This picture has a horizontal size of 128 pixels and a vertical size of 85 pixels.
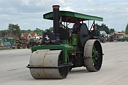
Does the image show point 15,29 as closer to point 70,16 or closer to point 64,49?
point 70,16

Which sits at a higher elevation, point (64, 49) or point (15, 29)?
point (15, 29)

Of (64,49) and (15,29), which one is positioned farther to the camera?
(15,29)

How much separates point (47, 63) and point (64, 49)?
80 cm

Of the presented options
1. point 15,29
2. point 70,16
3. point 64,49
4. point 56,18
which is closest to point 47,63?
point 64,49

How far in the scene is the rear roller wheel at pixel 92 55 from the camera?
10445mm

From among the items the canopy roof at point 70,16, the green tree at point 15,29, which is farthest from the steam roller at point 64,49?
the green tree at point 15,29

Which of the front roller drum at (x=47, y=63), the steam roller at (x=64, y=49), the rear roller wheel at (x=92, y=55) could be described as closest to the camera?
the front roller drum at (x=47, y=63)

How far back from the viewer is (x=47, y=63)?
8.42 meters

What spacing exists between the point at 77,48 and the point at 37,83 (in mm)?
2930

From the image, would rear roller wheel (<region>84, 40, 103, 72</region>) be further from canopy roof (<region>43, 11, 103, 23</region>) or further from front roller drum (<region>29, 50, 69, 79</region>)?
front roller drum (<region>29, 50, 69, 79</region>)

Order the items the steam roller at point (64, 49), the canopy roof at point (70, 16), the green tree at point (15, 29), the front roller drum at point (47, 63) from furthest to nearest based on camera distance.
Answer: the green tree at point (15, 29) → the canopy roof at point (70, 16) → the steam roller at point (64, 49) → the front roller drum at point (47, 63)

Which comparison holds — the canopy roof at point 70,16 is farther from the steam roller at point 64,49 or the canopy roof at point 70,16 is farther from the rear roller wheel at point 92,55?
the rear roller wheel at point 92,55

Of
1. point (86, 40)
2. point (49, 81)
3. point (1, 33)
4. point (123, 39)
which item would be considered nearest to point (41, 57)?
point (49, 81)

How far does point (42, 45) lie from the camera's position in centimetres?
926
